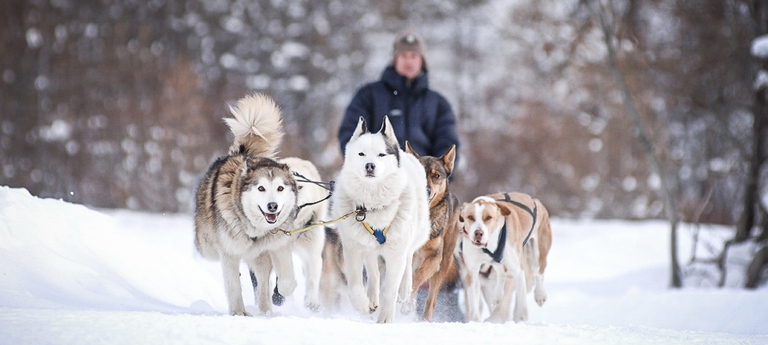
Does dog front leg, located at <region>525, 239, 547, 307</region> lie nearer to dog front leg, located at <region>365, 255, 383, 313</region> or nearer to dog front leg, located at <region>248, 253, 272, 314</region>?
dog front leg, located at <region>365, 255, 383, 313</region>

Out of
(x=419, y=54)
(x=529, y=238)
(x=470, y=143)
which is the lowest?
(x=470, y=143)

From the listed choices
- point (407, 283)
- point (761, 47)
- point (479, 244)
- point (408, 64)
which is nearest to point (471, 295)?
point (479, 244)

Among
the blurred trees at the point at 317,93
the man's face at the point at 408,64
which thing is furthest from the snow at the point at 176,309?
the blurred trees at the point at 317,93

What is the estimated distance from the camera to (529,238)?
21.1 ft

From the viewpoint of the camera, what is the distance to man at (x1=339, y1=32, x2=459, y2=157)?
675cm

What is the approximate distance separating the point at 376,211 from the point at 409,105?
2109 mm

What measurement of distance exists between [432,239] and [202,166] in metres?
15.0

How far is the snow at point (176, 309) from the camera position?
12.5ft

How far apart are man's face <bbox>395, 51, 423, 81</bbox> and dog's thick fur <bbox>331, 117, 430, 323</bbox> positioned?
185cm

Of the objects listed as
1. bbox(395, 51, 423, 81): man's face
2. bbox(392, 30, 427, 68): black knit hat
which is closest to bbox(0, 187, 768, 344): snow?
bbox(395, 51, 423, 81): man's face

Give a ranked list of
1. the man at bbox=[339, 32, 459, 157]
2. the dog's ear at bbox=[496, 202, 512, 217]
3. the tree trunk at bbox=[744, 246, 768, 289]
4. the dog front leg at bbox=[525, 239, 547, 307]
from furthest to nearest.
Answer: the tree trunk at bbox=[744, 246, 768, 289] < the man at bbox=[339, 32, 459, 157] < the dog front leg at bbox=[525, 239, 547, 307] < the dog's ear at bbox=[496, 202, 512, 217]

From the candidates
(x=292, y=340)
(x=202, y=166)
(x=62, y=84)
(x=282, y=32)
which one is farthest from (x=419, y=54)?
(x=282, y=32)

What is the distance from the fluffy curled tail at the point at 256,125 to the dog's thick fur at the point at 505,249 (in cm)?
155

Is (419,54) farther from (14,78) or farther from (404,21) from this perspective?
(404,21)
